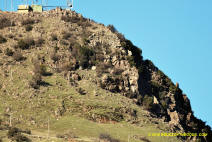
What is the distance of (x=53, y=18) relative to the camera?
93.4m

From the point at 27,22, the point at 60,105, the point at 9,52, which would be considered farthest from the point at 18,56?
the point at 60,105

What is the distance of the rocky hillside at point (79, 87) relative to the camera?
218 ft

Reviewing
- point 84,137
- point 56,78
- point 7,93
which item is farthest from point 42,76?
point 84,137

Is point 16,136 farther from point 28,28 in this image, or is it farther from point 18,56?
point 28,28

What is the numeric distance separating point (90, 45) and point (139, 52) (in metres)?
9.45

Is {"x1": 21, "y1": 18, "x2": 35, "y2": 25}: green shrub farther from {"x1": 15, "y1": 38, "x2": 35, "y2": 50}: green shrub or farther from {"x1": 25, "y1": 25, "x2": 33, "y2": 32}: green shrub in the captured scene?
{"x1": 15, "y1": 38, "x2": 35, "y2": 50}: green shrub

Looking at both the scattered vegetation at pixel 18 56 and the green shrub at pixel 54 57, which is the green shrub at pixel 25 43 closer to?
the scattered vegetation at pixel 18 56

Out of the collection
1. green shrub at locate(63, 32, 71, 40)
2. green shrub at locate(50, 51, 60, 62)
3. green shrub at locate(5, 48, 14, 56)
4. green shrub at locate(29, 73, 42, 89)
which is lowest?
green shrub at locate(29, 73, 42, 89)

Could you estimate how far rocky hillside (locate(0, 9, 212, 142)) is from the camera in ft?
218

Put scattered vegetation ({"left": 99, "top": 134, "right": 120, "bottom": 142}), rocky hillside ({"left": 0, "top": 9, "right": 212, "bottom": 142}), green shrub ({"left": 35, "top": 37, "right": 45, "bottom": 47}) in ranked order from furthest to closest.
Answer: green shrub ({"left": 35, "top": 37, "right": 45, "bottom": 47}), rocky hillside ({"left": 0, "top": 9, "right": 212, "bottom": 142}), scattered vegetation ({"left": 99, "top": 134, "right": 120, "bottom": 142})

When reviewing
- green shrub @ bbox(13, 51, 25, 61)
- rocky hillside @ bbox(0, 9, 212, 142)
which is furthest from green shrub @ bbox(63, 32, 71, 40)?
green shrub @ bbox(13, 51, 25, 61)

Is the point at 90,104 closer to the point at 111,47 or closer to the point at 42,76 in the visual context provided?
the point at 42,76

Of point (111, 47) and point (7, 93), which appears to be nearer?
point (7, 93)

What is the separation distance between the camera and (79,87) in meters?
75.9
